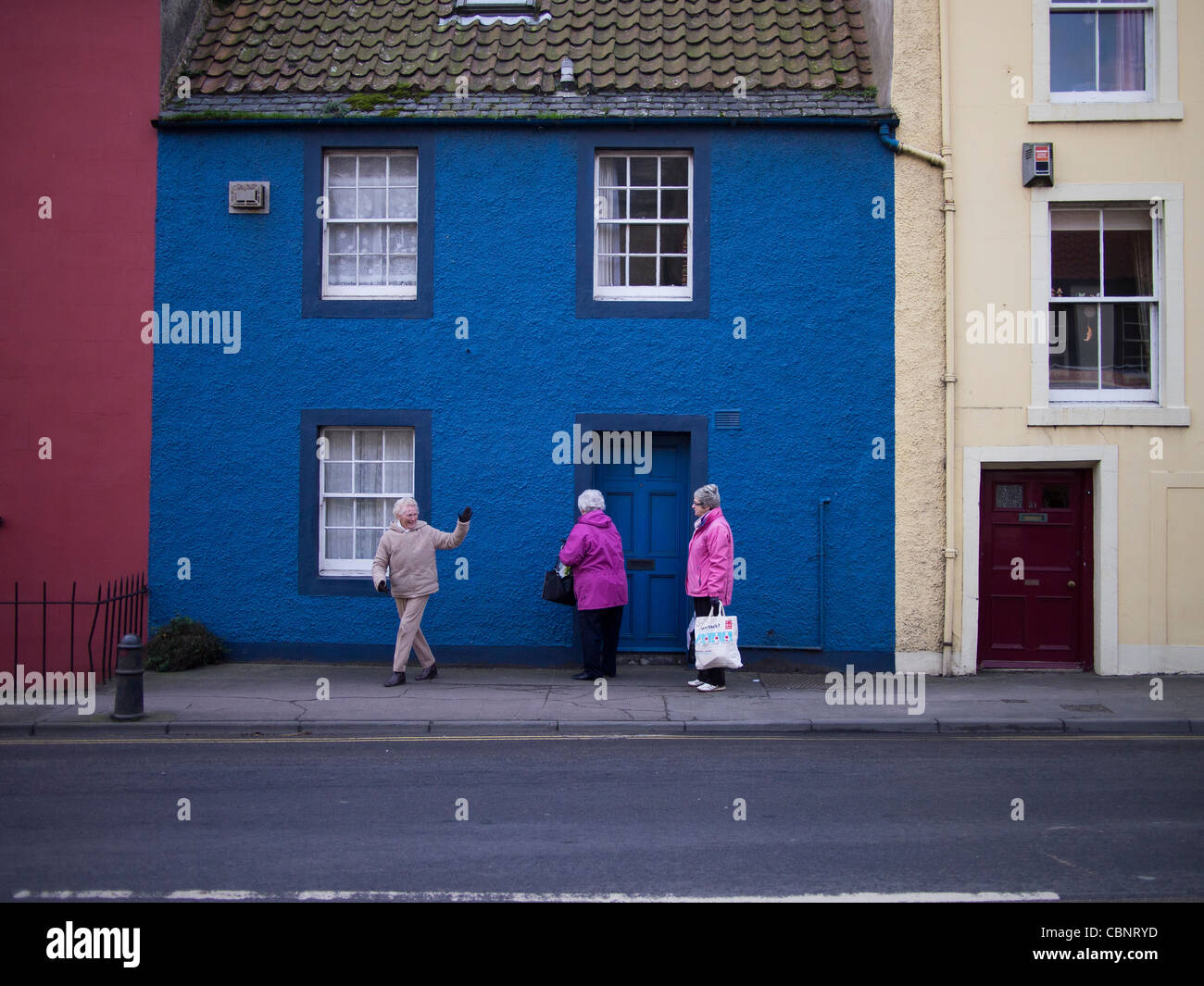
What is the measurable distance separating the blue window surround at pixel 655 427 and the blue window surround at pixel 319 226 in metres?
2.35

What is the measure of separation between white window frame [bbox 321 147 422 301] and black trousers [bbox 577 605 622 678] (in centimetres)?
433

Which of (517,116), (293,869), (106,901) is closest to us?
(106,901)

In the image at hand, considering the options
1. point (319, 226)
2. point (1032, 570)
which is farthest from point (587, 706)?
point (319, 226)

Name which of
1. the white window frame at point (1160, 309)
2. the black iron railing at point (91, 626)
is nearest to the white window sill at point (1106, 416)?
the white window frame at point (1160, 309)

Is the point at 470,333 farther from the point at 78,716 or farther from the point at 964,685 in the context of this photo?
the point at 964,685

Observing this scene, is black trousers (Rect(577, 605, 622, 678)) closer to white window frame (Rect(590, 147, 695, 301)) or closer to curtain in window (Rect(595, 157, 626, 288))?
white window frame (Rect(590, 147, 695, 301))

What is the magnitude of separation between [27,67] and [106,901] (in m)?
10.8

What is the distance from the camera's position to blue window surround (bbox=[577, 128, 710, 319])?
1163 cm

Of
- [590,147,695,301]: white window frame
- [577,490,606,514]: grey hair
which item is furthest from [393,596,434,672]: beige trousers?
[590,147,695,301]: white window frame

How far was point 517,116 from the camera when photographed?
11.6 meters

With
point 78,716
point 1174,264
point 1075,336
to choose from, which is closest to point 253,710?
point 78,716

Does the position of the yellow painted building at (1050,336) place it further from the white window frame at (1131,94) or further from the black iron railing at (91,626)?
the black iron railing at (91,626)

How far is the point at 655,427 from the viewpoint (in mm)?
11633

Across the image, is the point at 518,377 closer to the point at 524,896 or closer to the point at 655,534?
the point at 655,534
